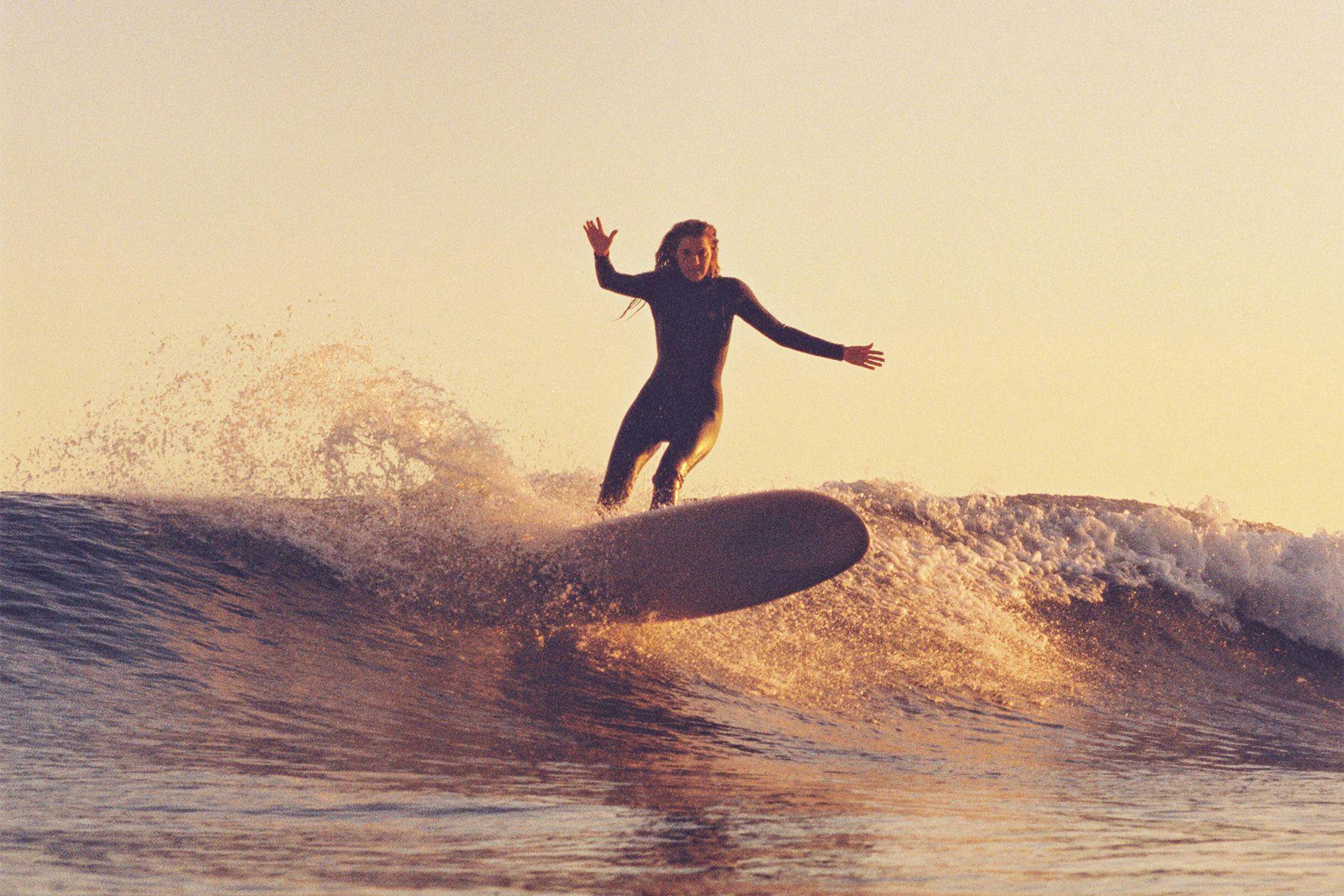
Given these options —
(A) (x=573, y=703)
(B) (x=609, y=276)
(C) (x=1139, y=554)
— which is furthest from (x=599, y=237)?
(C) (x=1139, y=554)

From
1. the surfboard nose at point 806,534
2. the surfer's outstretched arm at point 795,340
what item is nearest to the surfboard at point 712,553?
the surfboard nose at point 806,534

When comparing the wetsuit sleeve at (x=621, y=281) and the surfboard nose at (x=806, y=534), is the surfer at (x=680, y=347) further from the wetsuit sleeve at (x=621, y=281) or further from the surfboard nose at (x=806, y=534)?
the surfboard nose at (x=806, y=534)

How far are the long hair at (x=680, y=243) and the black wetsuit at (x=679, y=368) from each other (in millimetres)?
71

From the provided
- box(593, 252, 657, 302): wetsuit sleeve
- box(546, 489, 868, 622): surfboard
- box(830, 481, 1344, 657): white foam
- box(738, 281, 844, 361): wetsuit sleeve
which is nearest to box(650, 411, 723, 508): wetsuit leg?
box(546, 489, 868, 622): surfboard

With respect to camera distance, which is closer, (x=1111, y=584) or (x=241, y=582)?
(x=241, y=582)

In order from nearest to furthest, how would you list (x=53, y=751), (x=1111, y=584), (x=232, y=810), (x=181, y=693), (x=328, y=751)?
(x=232, y=810), (x=53, y=751), (x=328, y=751), (x=181, y=693), (x=1111, y=584)

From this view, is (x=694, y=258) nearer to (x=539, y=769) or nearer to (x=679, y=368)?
(x=679, y=368)

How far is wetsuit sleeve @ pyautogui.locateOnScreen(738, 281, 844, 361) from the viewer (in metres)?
5.54

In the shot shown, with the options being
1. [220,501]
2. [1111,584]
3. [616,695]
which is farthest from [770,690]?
[1111,584]

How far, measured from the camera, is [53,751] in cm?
342

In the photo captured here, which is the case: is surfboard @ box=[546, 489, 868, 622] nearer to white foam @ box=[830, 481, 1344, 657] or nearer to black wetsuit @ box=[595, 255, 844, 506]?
black wetsuit @ box=[595, 255, 844, 506]

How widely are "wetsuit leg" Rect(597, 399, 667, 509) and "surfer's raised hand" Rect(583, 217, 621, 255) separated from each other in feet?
2.31

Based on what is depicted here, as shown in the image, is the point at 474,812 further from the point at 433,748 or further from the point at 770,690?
the point at 770,690

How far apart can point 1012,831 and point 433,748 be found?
5.62 ft
